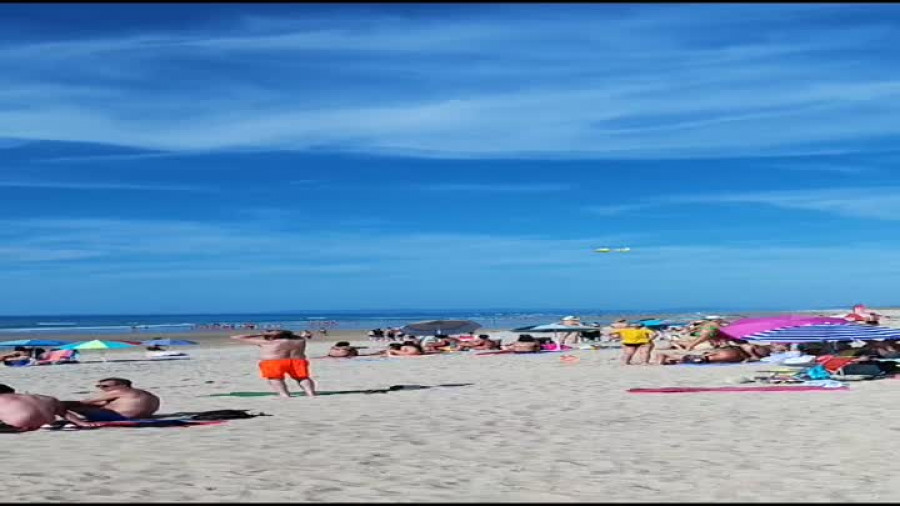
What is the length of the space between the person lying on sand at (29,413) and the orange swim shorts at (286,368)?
4.19m

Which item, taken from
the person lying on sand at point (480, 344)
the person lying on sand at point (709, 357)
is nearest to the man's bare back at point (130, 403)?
the person lying on sand at point (709, 357)

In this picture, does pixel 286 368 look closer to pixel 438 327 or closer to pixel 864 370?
pixel 864 370

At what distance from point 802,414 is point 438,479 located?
5.92 metres

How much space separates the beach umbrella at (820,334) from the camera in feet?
57.6

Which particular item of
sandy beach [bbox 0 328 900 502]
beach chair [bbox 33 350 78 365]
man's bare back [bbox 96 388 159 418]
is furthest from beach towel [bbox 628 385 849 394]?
beach chair [bbox 33 350 78 365]

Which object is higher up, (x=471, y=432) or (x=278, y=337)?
(x=278, y=337)

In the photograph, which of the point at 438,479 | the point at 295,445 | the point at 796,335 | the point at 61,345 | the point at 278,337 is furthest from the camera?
the point at 61,345

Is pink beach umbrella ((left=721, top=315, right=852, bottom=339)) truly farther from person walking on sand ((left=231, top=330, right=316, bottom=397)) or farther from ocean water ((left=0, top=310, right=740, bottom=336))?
ocean water ((left=0, top=310, right=740, bottom=336))

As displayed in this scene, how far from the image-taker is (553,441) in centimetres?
1006

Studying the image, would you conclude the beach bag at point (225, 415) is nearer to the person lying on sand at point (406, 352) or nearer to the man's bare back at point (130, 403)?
the man's bare back at point (130, 403)

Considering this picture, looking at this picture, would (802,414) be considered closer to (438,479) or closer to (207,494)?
(438,479)

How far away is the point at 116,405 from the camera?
11.7 metres

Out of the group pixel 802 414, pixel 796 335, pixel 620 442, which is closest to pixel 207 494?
pixel 620 442

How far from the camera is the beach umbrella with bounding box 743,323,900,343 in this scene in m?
17.6
